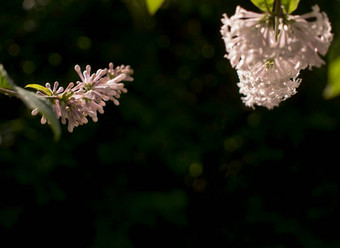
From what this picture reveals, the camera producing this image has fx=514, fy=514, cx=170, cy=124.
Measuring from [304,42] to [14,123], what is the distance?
1.95 metres

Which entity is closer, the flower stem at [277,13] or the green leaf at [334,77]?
the green leaf at [334,77]

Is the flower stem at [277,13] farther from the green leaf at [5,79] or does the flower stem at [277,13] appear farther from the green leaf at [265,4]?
the green leaf at [5,79]

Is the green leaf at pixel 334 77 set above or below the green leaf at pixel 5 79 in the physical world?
above

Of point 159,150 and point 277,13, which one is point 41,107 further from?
point 159,150

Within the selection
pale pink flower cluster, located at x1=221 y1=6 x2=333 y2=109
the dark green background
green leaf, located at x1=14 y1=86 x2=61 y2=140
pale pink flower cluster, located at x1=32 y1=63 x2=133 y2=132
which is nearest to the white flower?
pale pink flower cluster, located at x1=221 y1=6 x2=333 y2=109

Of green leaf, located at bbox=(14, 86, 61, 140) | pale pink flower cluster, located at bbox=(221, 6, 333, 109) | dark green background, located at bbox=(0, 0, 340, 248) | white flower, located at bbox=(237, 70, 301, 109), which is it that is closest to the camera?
green leaf, located at bbox=(14, 86, 61, 140)

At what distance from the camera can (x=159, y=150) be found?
227 centimetres

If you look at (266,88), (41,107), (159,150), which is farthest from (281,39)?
(159,150)

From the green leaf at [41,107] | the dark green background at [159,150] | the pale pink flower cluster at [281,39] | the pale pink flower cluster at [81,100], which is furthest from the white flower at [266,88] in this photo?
the dark green background at [159,150]

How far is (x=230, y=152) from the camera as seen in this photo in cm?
245

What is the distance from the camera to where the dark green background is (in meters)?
2.24

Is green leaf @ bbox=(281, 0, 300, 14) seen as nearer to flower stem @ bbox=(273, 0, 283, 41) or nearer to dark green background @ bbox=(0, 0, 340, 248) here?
flower stem @ bbox=(273, 0, 283, 41)

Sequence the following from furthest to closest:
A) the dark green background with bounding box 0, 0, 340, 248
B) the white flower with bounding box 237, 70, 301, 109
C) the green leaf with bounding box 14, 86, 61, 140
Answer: the dark green background with bounding box 0, 0, 340, 248, the white flower with bounding box 237, 70, 301, 109, the green leaf with bounding box 14, 86, 61, 140

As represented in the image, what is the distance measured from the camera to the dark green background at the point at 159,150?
2240 mm
